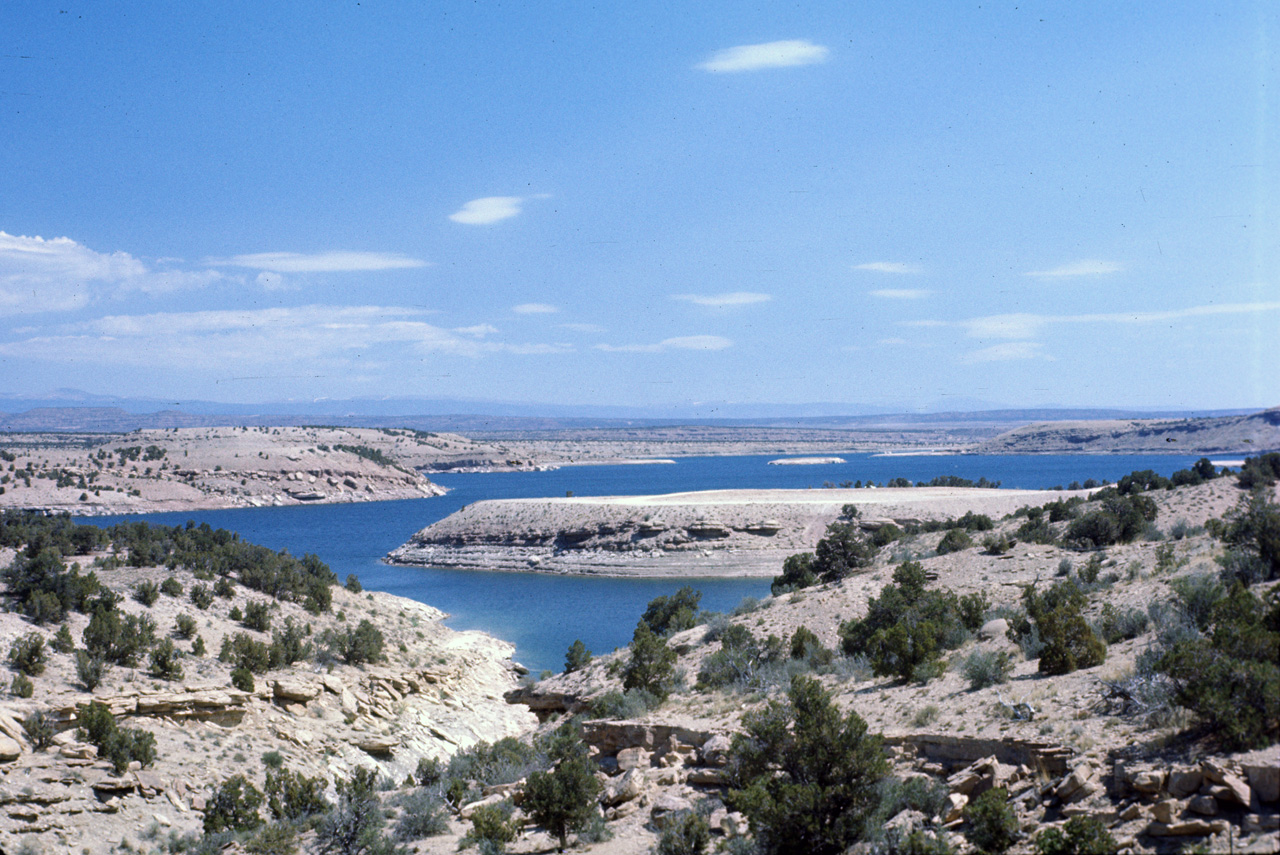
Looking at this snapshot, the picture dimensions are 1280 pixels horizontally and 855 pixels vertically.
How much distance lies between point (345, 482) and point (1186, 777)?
11630cm

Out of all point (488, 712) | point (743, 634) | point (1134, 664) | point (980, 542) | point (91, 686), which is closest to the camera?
point (1134, 664)

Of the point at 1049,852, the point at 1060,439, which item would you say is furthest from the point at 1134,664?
the point at 1060,439

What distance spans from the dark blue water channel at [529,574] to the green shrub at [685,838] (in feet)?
70.8

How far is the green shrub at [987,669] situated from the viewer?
41.3ft

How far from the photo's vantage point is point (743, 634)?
19.2 m

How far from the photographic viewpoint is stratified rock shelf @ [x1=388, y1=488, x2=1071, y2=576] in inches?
2163

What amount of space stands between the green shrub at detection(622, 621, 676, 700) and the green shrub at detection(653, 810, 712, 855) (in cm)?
675

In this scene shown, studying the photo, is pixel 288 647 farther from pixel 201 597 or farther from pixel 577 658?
pixel 577 658

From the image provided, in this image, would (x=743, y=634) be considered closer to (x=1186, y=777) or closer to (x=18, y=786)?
(x=1186, y=777)

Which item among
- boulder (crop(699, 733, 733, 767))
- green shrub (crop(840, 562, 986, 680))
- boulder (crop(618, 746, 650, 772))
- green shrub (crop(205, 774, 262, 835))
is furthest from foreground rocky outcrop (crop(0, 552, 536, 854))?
green shrub (crop(840, 562, 986, 680))

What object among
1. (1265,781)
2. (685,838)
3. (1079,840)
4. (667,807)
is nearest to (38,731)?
(667,807)

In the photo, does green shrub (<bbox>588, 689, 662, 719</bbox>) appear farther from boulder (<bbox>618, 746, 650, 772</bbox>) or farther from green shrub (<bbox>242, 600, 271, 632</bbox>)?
green shrub (<bbox>242, 600, 271, 632</bbox>)

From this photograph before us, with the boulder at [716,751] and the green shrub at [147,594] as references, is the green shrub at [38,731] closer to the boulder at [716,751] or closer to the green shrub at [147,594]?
the green shrub at [147,594]

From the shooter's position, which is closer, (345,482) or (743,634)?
(743,634)
